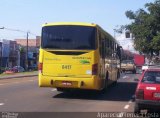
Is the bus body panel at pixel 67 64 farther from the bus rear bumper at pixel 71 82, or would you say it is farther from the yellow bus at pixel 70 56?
the bus rear bumper at pixel 71 82

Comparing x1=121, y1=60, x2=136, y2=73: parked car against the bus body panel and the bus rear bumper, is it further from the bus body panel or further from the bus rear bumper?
the bus body panel

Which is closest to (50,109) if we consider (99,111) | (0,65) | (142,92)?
(99,111)

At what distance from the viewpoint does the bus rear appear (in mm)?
18297

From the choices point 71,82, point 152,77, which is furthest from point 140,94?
point 71,82

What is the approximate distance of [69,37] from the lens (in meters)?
18.6

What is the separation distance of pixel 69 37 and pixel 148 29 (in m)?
39.2

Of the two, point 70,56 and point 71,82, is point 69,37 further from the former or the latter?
point 71,82

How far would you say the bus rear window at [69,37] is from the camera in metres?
18.4

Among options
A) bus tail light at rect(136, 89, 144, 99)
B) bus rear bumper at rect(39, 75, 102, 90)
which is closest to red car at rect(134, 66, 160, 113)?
bus tail light at rect(136, 89, 144, 99)

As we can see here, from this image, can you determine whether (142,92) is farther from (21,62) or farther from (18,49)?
(21,62)

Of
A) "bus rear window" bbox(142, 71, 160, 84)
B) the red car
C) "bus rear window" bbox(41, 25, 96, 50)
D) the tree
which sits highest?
the tree

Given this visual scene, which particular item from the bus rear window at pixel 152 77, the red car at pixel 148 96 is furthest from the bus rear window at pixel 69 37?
the red car at pixel 148 96

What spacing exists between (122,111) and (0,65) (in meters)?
73.7

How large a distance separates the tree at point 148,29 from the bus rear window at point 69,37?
35.8 meters
